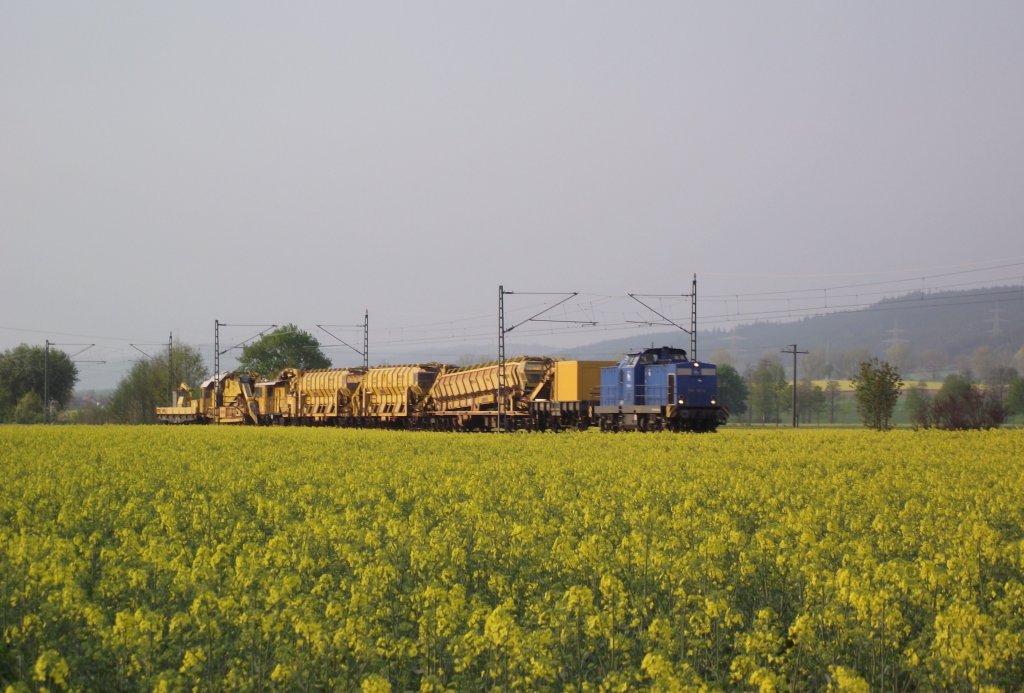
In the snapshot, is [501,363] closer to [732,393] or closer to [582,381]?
[582,381]

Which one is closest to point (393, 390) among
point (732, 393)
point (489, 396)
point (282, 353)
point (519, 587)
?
point (489, 396)

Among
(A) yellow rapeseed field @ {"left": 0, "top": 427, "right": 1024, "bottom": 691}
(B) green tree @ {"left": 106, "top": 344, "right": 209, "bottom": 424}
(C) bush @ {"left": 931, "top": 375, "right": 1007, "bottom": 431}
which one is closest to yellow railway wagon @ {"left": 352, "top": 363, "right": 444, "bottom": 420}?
(C) bush @ {"left": 931, "top": 375, "right": 1007, "bottom": 431}

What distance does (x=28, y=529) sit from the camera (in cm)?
1459

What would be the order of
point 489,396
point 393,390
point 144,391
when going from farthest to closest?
point 144,391 → point 393,390 → point 489,396

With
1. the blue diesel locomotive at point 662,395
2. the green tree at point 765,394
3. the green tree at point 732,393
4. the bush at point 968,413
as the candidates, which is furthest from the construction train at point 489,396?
the green tree at point 765,394

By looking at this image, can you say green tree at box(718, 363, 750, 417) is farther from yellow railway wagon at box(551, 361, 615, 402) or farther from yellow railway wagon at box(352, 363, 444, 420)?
yellow railway wagon at box(551, 361, 615, 402)

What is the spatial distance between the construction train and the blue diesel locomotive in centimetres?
4

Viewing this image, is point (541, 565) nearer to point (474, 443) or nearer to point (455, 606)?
point (455, 606)

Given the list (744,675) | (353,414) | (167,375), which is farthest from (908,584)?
(167,375)

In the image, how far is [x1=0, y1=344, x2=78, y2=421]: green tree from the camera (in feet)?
391

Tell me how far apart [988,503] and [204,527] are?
469 inches

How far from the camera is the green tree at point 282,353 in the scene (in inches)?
5231

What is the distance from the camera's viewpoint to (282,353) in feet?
437

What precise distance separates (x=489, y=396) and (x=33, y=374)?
84.2m
